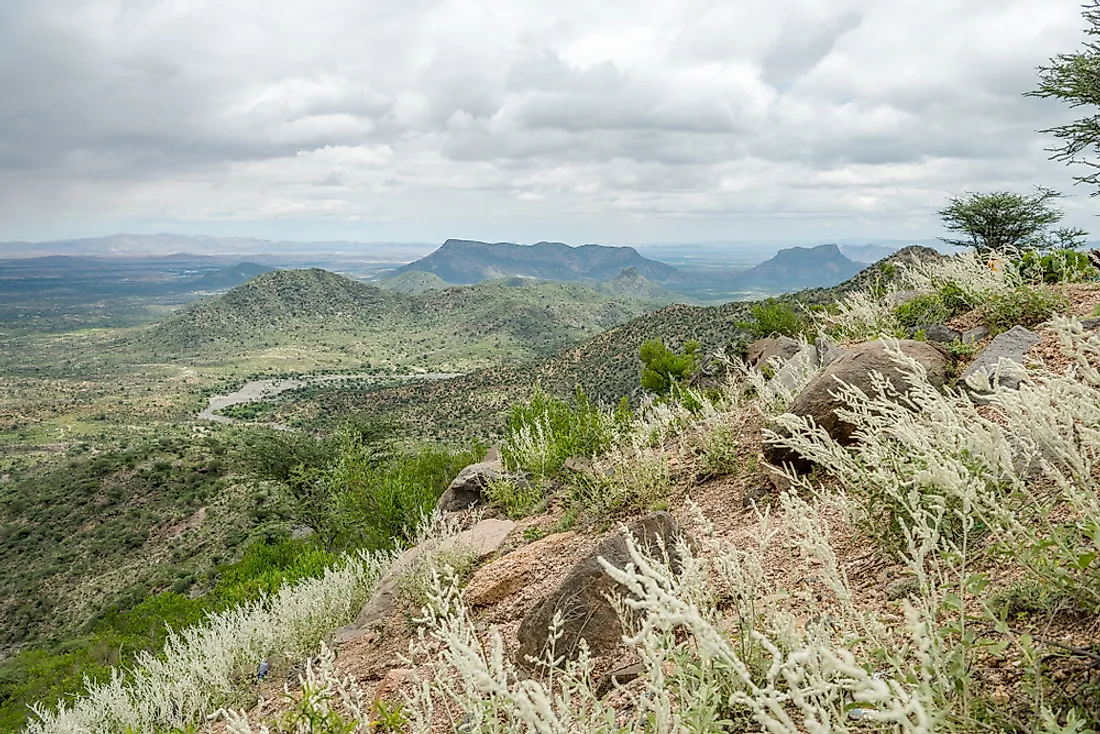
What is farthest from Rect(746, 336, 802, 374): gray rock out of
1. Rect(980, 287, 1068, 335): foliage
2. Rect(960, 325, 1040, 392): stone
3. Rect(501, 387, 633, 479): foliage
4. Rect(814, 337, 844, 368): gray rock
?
Rect(960, 325, 1040, 392): stone

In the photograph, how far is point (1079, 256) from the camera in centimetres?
777

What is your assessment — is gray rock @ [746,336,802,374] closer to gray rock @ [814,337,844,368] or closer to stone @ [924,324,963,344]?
gray rock @ [814,337,844,368]

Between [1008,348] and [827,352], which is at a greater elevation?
[1008,348]

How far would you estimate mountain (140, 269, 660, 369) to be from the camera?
14675cm

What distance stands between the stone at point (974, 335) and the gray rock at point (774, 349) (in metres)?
2.73

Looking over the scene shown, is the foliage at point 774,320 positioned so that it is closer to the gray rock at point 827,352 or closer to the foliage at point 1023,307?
the gray rock at point 827,352

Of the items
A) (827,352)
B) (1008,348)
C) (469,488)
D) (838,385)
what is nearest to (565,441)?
(469,488)

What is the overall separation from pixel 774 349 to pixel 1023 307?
16.6 feet

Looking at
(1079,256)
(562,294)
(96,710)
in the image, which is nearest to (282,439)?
(96,710)

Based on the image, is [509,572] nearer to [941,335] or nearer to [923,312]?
[941,335]

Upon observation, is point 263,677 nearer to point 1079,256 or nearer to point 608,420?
point 608,420

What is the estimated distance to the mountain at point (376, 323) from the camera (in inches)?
5778

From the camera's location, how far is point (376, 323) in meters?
174

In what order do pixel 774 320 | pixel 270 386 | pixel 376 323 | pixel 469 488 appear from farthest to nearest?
pixel 376 323 < pixel 270 386 < pixel 774 320 < pixel 469 488
